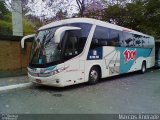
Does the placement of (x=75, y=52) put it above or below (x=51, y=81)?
above

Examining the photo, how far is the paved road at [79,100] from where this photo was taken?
23.2 feet

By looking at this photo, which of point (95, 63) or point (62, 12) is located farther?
point (62, 12)

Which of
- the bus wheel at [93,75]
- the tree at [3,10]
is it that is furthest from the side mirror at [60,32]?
the tree at [3,10]

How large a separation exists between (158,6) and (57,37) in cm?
1575

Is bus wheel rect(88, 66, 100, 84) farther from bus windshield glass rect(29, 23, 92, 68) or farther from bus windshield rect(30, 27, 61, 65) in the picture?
bus windshield rect(30, 27, 61, 65)

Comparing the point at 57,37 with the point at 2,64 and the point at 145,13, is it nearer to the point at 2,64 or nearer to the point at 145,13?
the point at 2,64

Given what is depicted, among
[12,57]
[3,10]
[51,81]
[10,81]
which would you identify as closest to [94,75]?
[51,81]

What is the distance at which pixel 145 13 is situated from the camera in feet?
74.0

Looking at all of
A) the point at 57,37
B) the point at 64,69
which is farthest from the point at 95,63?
the point at 57,37

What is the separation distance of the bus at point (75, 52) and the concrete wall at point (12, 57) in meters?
2.66

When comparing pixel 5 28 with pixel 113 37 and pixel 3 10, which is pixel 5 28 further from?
pixel 113 37

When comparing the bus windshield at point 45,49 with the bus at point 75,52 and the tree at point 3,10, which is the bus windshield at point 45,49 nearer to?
the bus at point 75,52

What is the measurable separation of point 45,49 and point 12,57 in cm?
463

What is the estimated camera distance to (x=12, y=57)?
14039 millimetres
